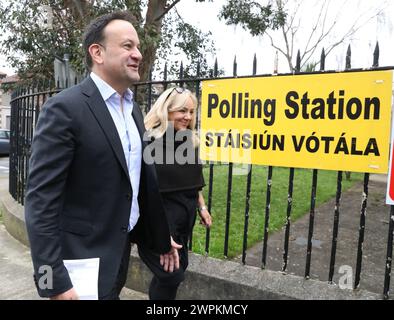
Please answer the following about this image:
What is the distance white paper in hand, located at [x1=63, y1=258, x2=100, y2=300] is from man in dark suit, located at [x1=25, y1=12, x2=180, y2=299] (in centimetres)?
3

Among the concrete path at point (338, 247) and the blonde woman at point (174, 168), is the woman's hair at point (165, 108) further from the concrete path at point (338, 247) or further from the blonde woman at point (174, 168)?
the concrete path at point (338, 247)

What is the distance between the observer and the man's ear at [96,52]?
5.95 ft

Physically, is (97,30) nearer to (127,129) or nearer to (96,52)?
(96,52)

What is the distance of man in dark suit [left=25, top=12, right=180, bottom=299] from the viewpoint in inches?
63.1

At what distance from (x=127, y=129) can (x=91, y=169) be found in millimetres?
320

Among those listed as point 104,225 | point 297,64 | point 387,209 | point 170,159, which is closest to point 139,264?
point 170,159

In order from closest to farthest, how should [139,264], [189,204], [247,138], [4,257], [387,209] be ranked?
[189,204] < [247,138] < [139,264] < [4,257] < [387,209]

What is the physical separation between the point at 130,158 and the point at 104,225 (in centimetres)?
36

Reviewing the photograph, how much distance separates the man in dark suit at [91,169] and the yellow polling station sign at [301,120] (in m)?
1.17

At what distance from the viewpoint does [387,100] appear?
2426 millimetres

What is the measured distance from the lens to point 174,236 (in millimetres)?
2549

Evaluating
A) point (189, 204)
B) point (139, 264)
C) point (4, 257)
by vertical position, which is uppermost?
point (189, 204)

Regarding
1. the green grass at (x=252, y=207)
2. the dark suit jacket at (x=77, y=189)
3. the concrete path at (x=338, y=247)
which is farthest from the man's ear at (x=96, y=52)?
the green grass at (x=252, y=207)

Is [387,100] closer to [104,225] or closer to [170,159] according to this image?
[170,159]
